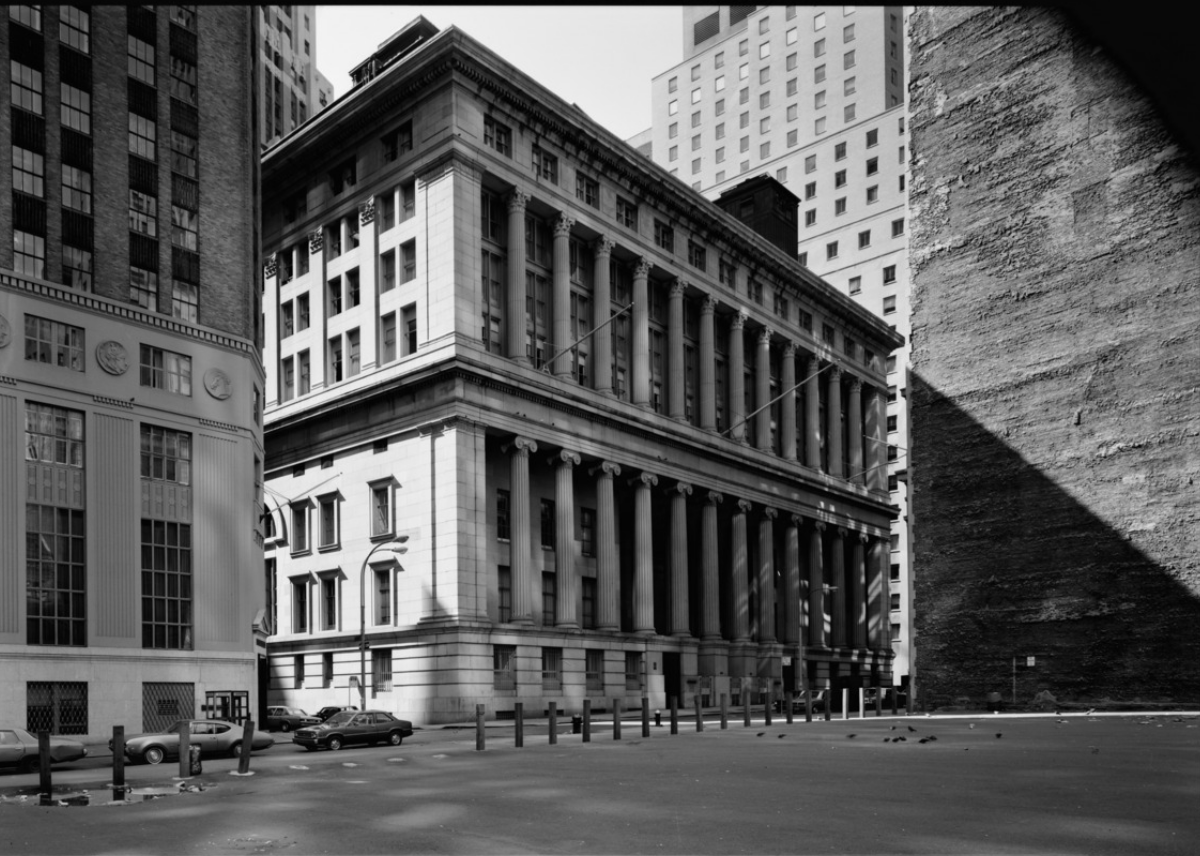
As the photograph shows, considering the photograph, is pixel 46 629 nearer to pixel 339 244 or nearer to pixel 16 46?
pixel 16 46

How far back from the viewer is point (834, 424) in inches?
3858

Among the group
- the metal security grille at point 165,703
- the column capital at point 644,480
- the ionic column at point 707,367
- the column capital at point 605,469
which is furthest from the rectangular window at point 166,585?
the ionic column at point 707,367

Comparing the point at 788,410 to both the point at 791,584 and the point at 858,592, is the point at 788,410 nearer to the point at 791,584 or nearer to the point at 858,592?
the point at 791,584

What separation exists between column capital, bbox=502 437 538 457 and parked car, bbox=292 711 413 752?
25.2 metres

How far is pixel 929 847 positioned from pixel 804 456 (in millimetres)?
84832

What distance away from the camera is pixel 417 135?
62219mm

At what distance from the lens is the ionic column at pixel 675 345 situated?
7700 centimetres

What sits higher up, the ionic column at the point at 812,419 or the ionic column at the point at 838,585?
the ionic column at the point at 812,419

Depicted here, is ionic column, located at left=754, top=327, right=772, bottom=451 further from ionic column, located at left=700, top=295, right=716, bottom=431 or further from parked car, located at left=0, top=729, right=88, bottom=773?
parked car, located at left=0, top=729, right=88, bottom=773

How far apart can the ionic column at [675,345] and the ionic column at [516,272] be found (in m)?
16.2

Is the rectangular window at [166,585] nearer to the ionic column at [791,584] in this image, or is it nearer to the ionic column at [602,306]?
the ionic column at [602,306]

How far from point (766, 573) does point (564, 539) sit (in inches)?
960

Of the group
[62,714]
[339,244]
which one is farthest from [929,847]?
[339,244]

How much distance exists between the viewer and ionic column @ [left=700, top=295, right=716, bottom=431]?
80.2m
